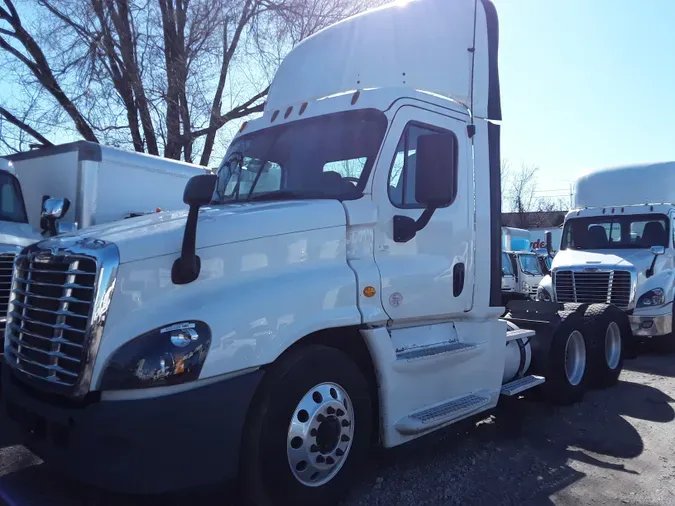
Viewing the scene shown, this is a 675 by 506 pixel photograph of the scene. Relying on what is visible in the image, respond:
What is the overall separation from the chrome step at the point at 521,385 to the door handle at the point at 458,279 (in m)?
1.26

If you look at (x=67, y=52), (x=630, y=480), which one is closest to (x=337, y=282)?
(x=630, y=480)

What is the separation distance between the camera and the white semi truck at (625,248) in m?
9.34

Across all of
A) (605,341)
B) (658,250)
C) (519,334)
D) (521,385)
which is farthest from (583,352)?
(658,250)

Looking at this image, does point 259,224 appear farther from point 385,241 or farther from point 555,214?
point 555,214

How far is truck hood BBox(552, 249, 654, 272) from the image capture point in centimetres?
952

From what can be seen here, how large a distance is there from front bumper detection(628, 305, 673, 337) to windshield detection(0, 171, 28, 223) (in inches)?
361

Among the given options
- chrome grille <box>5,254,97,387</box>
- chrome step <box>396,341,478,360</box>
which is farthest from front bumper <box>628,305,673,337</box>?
chrome grille <box>5,254,97,387</box>

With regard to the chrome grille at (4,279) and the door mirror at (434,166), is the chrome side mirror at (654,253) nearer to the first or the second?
the door mirror at (434,166)

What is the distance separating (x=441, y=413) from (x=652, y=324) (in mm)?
6487

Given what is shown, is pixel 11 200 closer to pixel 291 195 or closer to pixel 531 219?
pixel 291 195

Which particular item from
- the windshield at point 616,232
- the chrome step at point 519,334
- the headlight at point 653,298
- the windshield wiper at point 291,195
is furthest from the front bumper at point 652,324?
the windshield wiper at point 291,195

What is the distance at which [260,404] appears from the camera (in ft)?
10.8

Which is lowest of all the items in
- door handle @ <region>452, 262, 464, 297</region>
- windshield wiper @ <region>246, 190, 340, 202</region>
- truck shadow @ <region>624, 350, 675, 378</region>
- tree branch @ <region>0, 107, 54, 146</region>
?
truck shadow @ <region>624, 350, 675, 378</region>

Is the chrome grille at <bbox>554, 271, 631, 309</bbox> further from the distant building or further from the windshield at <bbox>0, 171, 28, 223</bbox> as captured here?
Result: the distant building
